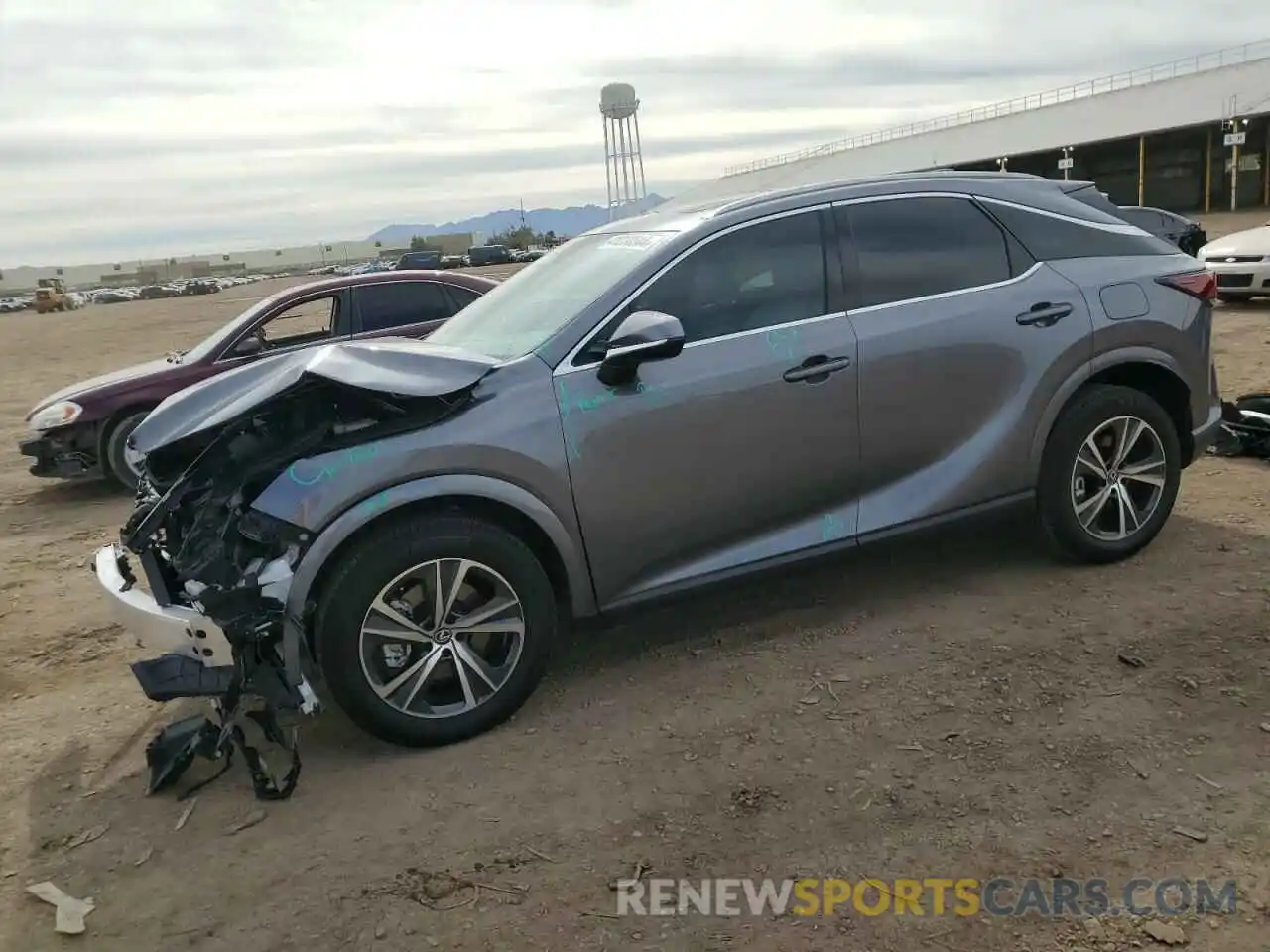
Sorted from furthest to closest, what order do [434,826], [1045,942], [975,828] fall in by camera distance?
[434,826]
[975,828]
[1045,942]

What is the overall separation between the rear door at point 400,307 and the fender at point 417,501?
5.12m

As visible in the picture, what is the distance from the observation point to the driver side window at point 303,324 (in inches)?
326

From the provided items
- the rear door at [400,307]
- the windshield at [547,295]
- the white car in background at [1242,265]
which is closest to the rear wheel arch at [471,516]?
the windshield at [547,295]

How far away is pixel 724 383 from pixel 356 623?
64.3 inches

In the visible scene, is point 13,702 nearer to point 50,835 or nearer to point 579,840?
point 50,835

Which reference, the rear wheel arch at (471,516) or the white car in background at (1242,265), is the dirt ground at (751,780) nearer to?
the rear wheel arch at (471,516)

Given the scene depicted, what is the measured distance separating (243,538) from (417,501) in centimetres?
60

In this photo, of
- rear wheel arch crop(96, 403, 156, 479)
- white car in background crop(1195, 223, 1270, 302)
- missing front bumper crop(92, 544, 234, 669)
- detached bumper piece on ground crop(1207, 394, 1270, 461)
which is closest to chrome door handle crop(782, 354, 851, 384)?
missing front bumper crop(92, 544, 234, 669)

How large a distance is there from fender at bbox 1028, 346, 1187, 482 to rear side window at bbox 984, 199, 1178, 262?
0.48m

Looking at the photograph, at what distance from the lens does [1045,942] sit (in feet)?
8.15

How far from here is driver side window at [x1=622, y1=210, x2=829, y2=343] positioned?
13.0ft

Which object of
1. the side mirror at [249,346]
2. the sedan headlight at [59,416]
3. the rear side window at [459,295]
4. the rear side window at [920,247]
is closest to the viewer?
the rear side window at [920,247]

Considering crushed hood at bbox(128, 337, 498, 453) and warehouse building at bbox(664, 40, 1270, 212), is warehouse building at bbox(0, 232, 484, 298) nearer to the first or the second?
warehouse building at bbox(664, 40, 1270, 212)

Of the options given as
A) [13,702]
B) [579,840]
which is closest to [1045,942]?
[579,840]
